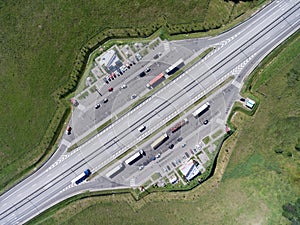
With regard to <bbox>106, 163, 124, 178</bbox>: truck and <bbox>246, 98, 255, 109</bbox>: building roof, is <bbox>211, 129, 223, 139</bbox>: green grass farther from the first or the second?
<bbox>106, 163, 124, 178</bbox>: truck

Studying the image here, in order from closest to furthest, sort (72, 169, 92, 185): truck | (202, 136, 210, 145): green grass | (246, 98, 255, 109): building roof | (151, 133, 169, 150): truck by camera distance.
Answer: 1. (246, 98, 255, 109): building roof
2. (151, 133, 169, 150): truck
3. (202, 136, 210, 145): green grass
4. (72, 169, 92, 185): truck

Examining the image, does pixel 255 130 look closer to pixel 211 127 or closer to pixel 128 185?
pixel 211 127

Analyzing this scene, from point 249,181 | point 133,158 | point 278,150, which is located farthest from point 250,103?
point 133,158

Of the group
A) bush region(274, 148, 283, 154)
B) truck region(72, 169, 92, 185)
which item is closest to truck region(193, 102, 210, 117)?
bush region(274, 148, 283, 154)

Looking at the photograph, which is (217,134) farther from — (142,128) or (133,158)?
(133,158)

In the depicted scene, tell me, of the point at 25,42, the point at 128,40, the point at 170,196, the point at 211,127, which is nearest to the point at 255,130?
the point at 211,127
